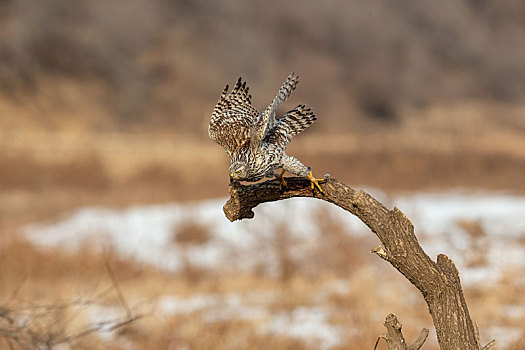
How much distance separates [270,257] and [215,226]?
74.2 inches

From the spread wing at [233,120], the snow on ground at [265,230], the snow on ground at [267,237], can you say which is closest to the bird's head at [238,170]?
the spread wing at [233,120]

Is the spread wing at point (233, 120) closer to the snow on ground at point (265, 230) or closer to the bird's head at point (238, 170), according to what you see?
the bird's head at point (238, 170)

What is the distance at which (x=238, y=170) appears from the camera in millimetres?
1652

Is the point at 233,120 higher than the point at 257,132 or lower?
higher

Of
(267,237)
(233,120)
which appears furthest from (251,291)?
(233,120)

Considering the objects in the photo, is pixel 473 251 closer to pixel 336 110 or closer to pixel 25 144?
pixel 25 144

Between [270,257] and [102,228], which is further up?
[102,228]

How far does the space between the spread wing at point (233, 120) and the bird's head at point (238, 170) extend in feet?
0.57

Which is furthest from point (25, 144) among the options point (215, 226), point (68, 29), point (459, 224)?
point (459, 224)

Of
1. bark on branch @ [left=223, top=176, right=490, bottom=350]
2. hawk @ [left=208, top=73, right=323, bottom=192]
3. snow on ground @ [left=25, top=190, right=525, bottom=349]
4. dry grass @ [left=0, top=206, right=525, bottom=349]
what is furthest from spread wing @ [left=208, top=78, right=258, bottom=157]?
snow on ground @ [left=25, top=190, right=525, bottom=349]

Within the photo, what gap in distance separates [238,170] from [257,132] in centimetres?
15

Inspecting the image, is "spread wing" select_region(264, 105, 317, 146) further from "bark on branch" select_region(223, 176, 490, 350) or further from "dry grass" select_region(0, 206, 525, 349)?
"dry grass" select_region(0, 206, 525, 349)

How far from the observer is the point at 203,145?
20.8 meters

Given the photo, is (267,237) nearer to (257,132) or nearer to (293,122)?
(293,122)
